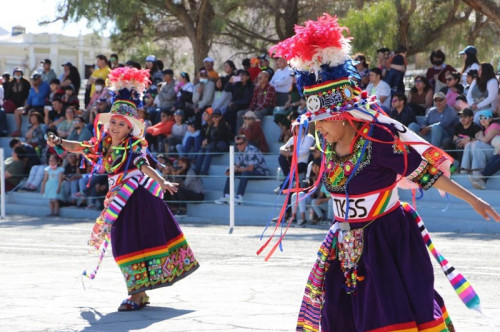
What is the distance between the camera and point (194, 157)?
17234mm

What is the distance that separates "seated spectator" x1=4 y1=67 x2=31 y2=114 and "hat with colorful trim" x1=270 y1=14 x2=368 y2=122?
18618 mm

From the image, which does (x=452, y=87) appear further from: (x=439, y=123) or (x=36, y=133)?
(x=36, y=133)

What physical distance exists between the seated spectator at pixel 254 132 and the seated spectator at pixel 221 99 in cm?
124

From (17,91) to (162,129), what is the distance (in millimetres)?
6536

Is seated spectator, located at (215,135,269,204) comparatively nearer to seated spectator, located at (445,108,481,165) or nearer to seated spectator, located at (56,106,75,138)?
seated spectator, located at (445,108,481,165)

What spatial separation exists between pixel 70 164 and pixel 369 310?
14.3 m

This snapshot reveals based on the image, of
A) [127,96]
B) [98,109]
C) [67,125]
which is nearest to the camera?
[127,96]

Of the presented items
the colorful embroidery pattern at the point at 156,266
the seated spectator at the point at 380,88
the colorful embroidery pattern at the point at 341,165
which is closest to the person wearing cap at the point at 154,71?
the seated spectator at the point at 380,88

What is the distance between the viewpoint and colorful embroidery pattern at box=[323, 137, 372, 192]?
5.51 meters

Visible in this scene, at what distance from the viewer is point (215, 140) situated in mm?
17328

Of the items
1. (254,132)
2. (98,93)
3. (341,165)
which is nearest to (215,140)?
(254,132)

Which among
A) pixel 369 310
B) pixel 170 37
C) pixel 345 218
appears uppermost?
pixel 170 37

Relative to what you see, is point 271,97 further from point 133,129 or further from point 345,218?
point 345,218

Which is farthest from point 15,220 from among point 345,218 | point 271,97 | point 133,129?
point 345,218
